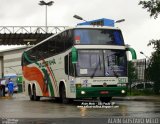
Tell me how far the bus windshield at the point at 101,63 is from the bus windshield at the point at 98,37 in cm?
48

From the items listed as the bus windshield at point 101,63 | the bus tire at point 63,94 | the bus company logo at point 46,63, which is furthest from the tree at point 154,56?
the bus windshield at point 101,63

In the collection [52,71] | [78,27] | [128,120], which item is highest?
[78,27]

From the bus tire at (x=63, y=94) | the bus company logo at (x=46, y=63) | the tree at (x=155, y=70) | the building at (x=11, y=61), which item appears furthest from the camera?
the building at (x=11, y=61)

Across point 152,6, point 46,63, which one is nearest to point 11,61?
point 152,6

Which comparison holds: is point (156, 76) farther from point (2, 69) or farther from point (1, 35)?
point (2, 69)

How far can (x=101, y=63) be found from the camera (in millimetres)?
23312

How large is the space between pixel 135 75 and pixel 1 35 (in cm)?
2463

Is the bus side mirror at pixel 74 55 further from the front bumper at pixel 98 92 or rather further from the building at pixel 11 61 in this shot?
the building at pixel 11 61

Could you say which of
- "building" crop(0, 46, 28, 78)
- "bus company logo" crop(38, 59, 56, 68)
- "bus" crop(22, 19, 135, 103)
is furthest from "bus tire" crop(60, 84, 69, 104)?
"building" crop(0, 46, 28, 78)

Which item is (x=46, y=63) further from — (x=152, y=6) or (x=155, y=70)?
(x=152, y=6)

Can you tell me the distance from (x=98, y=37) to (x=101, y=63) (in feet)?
4.64

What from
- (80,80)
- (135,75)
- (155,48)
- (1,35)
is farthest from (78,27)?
(1,35)

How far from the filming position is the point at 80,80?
23125 millimetres

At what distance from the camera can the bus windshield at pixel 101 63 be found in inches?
911
